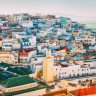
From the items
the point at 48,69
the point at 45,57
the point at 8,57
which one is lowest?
A: the point at 8,57

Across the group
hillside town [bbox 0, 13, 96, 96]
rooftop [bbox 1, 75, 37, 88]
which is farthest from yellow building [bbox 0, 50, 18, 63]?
rooftop [bbox 1, 75, 37, 88]

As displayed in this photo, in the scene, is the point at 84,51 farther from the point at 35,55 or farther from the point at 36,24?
the point at 36,24

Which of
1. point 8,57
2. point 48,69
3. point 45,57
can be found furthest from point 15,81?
point 8,57

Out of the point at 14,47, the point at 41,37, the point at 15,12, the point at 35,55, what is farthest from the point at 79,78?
the point at 15,12

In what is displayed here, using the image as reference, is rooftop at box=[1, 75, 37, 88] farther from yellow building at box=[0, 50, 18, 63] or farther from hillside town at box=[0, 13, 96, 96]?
yellow building at box=[0, 50, 18, 63]

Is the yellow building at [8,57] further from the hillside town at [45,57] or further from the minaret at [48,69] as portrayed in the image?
the minaret at [48,69]

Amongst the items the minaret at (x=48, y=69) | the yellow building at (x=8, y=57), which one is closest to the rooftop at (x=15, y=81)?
the minaret at (x=48, y=69)

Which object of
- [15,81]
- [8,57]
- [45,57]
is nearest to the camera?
[15,81]

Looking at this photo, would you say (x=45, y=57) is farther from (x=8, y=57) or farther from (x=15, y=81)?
(x=8, y=57)
